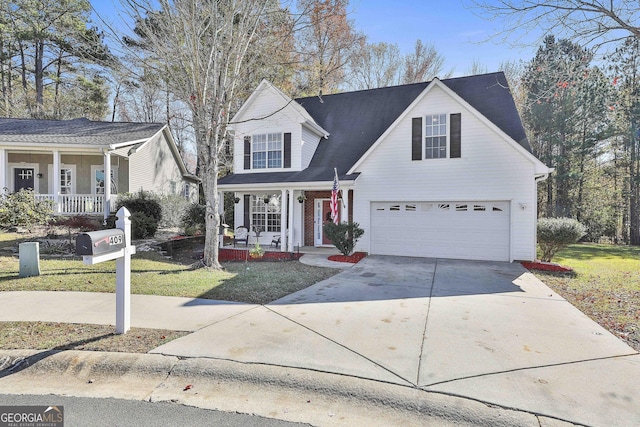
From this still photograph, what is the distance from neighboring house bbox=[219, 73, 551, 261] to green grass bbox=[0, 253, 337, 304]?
4329mm

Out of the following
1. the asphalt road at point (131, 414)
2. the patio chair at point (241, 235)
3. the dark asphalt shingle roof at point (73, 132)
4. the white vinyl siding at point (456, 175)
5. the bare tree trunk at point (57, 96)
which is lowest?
the asphalt road at point (131, 414)

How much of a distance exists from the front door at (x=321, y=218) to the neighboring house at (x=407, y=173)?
0.05 m

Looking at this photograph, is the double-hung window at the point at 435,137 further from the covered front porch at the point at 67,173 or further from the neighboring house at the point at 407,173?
the covered front porch at the point at 67,173

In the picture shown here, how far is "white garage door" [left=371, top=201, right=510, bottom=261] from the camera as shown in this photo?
11672mm

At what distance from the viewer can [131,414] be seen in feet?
9.54

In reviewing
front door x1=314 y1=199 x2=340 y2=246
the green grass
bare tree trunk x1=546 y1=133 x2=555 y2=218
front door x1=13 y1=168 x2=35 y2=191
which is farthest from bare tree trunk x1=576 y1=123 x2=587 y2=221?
front door x1=13 y1=168 x2=35 y2=191

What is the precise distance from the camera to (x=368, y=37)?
78.8 feet

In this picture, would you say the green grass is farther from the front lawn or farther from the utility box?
the front lawn

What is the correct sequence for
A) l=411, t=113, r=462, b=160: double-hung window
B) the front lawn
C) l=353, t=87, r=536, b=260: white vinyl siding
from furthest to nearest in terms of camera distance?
1. l=411, t=113, r=462, b=160: double-hung window
2. l=353, t=87, r=536, b=260: white vinyl siding
3. the front lawn

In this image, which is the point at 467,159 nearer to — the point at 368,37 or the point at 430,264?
the point at 430,264

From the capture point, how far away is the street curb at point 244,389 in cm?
286

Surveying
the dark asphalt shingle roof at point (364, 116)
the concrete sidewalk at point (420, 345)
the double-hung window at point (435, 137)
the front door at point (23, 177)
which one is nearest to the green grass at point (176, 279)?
the concrete sidewalk at point (420, 345)

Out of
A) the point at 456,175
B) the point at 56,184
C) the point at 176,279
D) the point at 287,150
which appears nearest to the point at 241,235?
the point at 287,150

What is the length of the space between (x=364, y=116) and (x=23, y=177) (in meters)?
19.1
